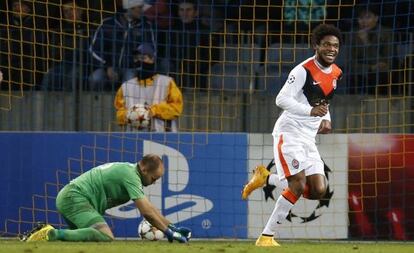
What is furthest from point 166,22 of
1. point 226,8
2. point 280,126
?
point 280,126

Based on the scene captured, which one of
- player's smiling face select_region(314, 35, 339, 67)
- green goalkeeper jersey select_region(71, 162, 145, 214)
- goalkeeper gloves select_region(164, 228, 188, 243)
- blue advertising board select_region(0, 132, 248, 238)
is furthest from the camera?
blue advertising board select_region(0, 132, 248, 238)

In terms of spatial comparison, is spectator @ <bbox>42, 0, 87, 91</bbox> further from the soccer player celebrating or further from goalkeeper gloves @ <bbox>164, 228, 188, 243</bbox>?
goalkeeper gloves @ <bbox>164, 228, 188, 243</bbox>

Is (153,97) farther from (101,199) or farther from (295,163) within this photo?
(295,163)

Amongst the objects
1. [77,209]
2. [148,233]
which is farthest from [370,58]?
[77,209]

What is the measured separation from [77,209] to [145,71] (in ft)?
12.1

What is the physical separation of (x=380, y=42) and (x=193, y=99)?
2.68 m

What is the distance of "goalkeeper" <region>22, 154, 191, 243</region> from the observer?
15.8m

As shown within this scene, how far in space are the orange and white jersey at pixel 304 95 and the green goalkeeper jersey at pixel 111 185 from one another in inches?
71.5

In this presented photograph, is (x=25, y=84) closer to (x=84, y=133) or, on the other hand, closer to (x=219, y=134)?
(x=84, y=133)

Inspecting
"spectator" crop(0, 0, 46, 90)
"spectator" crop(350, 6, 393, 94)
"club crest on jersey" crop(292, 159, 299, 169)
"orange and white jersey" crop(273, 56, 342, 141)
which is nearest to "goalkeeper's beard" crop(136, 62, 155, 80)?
"spectator" crop(0, 0, 46, 90)

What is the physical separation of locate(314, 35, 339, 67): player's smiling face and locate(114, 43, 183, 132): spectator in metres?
3.62

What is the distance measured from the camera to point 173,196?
19469mm

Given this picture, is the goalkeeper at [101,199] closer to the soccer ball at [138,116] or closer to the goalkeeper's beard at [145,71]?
the soccer ball at [138,116]

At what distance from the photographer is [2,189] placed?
19.5 metres
